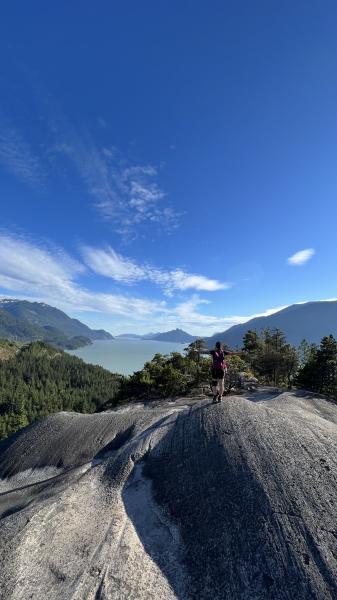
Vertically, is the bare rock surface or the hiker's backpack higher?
the hiker's backpack

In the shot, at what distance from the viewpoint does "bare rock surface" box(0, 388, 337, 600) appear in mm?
8133

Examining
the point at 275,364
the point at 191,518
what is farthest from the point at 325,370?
the point at 191,518

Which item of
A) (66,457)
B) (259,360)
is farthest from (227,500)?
(259,360)

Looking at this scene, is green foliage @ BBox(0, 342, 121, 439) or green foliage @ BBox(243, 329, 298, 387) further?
green foliage @ BBox(0, 342, 121, 439)

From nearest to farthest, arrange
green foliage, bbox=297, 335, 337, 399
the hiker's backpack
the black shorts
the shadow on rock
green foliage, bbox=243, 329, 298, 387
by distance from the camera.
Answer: the shadow on rock, the hiker's backpack, the black shorts, green foliage, bbox=297, 335, 337, 399, green foliage, bbox=243, 329, 298, 387

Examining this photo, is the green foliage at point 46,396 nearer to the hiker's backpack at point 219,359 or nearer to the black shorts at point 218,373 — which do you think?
the black shorts at point 218,373

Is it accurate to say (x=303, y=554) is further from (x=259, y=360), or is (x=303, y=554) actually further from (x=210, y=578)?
(x=259, y=360)

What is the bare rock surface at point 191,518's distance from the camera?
26.7ft

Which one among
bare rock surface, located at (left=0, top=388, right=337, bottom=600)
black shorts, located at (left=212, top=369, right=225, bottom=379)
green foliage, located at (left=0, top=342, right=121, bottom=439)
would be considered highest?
black shorts, located at (left=212, top=369, right=225, bottom=379)

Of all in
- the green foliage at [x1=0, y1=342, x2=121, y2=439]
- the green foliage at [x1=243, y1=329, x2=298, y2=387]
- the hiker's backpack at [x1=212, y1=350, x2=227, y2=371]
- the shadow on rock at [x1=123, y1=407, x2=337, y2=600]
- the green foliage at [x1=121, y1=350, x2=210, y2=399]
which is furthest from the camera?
the green foliage at [x1=0, y1=342, x2=121, y2=439]

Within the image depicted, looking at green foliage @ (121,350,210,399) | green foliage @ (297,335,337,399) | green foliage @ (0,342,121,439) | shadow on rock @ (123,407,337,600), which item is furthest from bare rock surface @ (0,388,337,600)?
green foliage @ (0,342,121,439)

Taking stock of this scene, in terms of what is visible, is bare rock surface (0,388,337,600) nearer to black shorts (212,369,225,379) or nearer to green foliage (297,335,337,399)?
black shorts (212,369,225,379)

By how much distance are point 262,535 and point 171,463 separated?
4.07 meters

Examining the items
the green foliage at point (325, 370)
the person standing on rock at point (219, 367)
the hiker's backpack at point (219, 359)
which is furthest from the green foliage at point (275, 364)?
the hiker's backpack at point (219, 359)
